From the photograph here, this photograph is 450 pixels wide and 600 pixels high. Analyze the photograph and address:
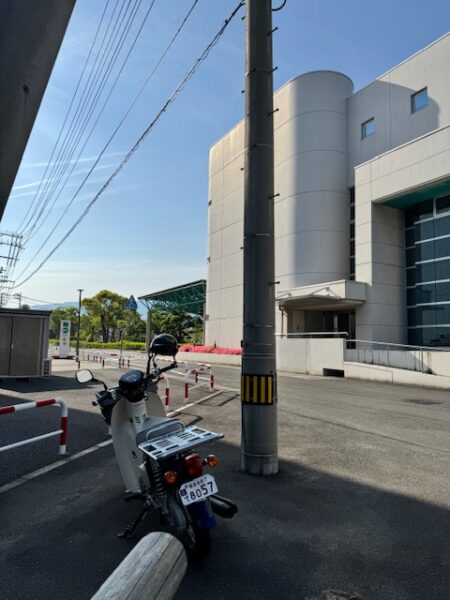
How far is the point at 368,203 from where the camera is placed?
22125mm

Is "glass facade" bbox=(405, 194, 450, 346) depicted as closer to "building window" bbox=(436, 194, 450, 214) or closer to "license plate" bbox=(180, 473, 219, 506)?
"building window" bbox=(436, 194, 450, 214)

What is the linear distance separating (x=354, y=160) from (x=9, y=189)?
26422mm

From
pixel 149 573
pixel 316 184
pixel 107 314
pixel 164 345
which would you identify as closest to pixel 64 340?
pixel 316 184

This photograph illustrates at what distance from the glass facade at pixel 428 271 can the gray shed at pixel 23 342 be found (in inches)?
695

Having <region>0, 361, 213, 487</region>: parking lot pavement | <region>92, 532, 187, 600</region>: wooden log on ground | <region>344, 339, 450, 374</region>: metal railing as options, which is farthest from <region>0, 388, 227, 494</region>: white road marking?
<region>344, 339, 450, 374</region>: metal railing

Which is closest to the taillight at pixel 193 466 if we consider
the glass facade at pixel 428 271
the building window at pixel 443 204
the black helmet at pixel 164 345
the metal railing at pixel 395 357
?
the black helmet at pixel 164 345

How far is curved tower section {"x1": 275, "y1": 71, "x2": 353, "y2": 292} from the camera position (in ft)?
82.8

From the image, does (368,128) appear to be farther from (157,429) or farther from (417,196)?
(157,429)

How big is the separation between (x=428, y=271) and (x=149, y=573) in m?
22.3

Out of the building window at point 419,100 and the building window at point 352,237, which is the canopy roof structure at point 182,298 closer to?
the building window at point 352,237

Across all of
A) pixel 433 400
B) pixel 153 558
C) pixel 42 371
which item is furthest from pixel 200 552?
pixel 42 371

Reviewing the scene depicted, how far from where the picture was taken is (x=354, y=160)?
25562 millimetres

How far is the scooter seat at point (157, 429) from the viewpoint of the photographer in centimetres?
374

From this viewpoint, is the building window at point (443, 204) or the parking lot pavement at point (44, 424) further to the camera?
the building window at point (443, 204)
